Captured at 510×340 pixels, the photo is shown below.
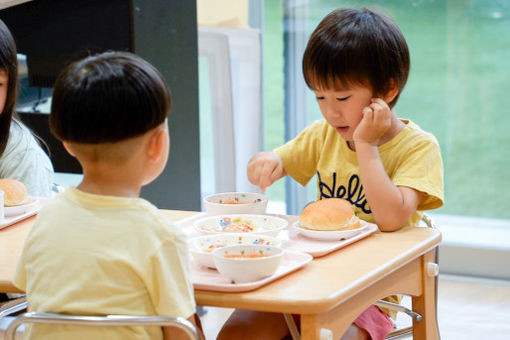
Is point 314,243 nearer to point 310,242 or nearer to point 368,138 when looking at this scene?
point 310,242

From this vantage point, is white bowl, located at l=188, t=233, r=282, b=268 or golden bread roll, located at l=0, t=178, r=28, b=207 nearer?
white bowl, located at l=188, t=233, r=282, b=268

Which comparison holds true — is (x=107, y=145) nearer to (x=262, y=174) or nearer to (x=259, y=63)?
(x=262, y=174)

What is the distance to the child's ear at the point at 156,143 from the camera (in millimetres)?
1272

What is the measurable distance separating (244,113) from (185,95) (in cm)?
89

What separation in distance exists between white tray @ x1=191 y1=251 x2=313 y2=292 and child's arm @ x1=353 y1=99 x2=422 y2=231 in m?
0.30

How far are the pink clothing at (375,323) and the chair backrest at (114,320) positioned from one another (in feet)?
1.73

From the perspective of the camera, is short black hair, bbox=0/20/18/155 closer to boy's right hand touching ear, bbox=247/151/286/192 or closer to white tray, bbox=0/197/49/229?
white tray, bbox=0/197/49/229

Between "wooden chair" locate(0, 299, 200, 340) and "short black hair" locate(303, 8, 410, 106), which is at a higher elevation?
"short black hair" locate(303, 8, 410, 106)

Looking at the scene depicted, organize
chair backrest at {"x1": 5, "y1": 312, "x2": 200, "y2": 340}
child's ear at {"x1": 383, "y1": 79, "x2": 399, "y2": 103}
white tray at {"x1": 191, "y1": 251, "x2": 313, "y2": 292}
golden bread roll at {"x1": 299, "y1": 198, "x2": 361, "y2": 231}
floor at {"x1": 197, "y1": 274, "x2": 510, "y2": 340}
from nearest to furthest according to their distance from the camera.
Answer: chair backrest at {"x1": 5, "y1": 312, "x2": 200, "y2": 340} → white tray at {"x1": 191, "y1": 251, "x2": 313, "y2": 292} → golden bread roll at {"x1": 299, "y1": 198, "x2": 361, "y2": 231} → child's ear at {"x1": 383, "y1": 79, "x2": 399, "y2": 103} → floor at {"x1": 197, "y1": 274, "x2": 510, "y2": 340}

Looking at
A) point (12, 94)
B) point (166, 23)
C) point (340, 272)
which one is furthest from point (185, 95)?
point (340, 272)

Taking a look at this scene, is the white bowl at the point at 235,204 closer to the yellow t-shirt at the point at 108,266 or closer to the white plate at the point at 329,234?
the white plate at the point at 329,234

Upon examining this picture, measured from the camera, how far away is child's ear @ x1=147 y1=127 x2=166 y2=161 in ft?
4.17

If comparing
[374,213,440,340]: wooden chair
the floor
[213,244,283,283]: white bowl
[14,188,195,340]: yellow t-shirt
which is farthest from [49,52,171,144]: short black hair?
the floor

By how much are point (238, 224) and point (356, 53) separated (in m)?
Result: 0.51
